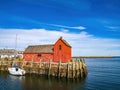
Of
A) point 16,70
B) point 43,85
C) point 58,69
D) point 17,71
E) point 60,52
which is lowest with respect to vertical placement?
point 43,85

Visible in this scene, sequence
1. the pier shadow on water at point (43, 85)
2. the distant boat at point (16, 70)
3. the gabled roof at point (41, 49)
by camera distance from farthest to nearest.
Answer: the gabled roof at point (41, 49) < the distant boat at point (16, 70) < the pier shadow on water at point (43, 85)

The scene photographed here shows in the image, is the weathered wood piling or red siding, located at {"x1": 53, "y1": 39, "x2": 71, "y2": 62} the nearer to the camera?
the weathered wood piling

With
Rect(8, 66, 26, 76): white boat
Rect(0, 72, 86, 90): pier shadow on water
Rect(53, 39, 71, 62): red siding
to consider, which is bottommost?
Rect(0, 72, 86, 90): pier shadow on water

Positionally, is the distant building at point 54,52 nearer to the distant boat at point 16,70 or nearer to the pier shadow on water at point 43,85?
the distant boat at point 16,70

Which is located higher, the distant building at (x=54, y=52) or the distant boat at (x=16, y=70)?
the distant building at (x=54, y=52)

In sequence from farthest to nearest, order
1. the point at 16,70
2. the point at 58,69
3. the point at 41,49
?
1. the point at 41,49
2. the point at 16,70
3. the point at 58,69

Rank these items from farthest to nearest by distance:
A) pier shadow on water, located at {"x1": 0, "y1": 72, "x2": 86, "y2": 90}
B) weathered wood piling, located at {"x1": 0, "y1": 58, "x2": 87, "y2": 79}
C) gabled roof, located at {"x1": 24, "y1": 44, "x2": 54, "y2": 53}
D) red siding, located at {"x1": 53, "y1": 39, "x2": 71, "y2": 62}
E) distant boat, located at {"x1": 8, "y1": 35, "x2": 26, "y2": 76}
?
gabled roof, located at {"x1": 24, "y1": 44, "x2": 54, "y2": 53} < red siding, located at {"x1": 53, "y1": 39, "x2": 71, "y2": 62} < distant boat, located at {"x1": 8, "y1": 35, "x2": 26, "y2": 76} < weathered wood piling, located at {"x1": 0, "y1": 58, "x2": 87, "y2": 79} < pier shadow on water, located at {"x1": 0, "y1": 72, "x2": 86, "y2": 90}

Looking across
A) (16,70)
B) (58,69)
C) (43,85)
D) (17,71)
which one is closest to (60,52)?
(58,69)

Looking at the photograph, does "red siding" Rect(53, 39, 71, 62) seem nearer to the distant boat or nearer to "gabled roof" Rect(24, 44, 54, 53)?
"gabled roof" Rect(24, 44, 54, 53)

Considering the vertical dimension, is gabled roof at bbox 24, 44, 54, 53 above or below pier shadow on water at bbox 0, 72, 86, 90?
above

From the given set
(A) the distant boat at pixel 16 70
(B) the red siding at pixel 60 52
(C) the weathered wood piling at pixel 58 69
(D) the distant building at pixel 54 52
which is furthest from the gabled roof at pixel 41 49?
(A) the distant boat at pixel 16 70

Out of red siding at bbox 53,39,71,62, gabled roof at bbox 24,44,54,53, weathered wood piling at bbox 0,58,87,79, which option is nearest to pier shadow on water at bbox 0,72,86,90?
weathered wood piling at bbox 0,58,87,79

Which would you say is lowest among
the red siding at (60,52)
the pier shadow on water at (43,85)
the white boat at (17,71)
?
the pier shadow on water at (43,85)

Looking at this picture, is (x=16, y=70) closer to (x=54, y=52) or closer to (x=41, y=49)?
(x=41, y=49)
